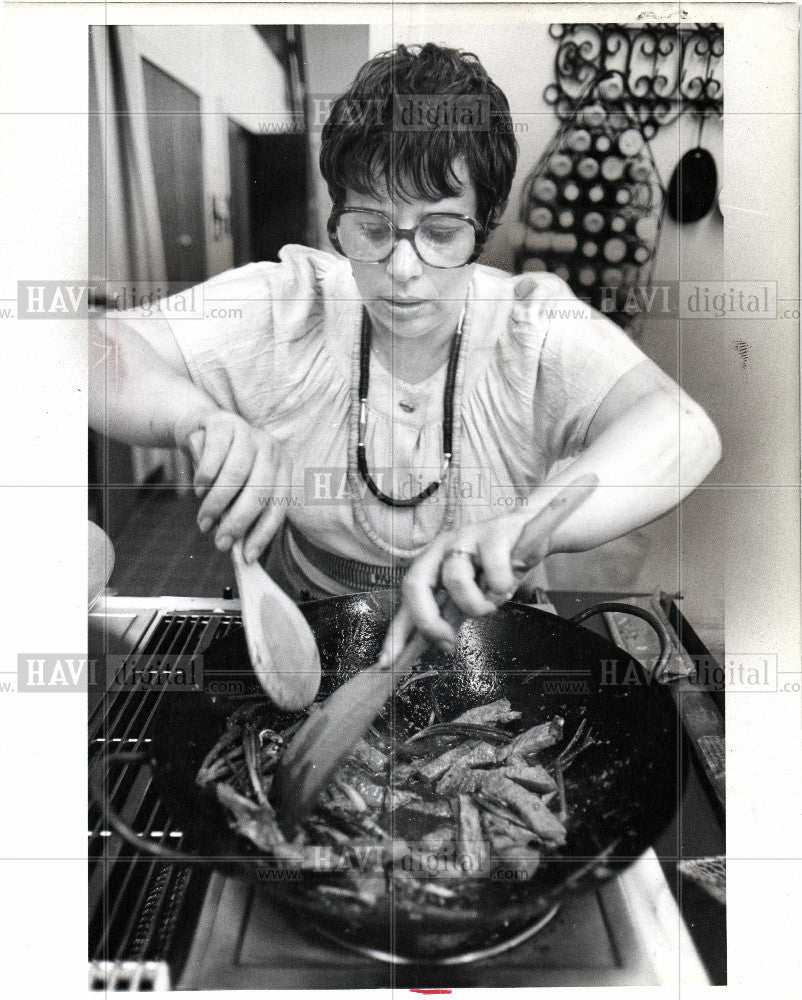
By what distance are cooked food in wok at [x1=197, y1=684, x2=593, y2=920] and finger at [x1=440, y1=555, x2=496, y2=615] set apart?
3.7 inches

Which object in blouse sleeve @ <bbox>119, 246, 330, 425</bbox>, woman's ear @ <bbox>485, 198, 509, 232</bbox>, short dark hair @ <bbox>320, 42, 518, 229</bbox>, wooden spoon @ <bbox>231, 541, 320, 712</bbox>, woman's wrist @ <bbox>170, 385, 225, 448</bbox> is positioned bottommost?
wooden spoon @ <bbox>231, 541, 320, 712</bbox>

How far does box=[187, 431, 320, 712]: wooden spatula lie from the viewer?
48.7 inches

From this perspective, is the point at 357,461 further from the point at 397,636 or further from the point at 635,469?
the point at 635,469

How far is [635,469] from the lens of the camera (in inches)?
48.5

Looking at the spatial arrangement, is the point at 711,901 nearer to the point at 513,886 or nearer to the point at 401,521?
the point at 513,886

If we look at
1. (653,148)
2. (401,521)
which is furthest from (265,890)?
(653,148)

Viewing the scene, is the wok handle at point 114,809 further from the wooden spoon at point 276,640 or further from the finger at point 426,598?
the finger at point 426,598

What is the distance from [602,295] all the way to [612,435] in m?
0.16

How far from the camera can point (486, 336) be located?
48.7 inches

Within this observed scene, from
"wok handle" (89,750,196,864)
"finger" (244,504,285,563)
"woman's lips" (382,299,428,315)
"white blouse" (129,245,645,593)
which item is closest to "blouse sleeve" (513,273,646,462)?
"white blouse" (129,245,645,593)

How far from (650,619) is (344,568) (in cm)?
36

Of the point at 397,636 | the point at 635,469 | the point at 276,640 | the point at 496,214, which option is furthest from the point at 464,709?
the point at 496,214

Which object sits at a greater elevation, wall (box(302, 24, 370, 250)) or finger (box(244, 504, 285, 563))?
wall (box(302, 24, 370, 250))

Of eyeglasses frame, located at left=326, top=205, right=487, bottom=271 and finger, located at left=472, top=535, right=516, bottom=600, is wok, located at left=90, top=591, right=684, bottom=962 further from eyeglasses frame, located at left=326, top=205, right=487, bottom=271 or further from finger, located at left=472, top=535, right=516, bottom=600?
eyeglasses frame, located at left=326, top=205, right=487, bottom=271
